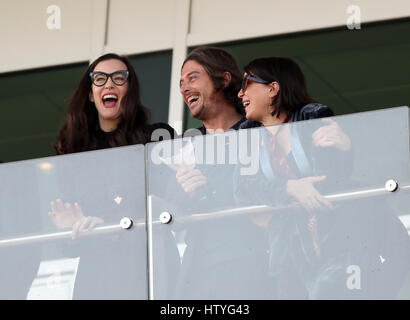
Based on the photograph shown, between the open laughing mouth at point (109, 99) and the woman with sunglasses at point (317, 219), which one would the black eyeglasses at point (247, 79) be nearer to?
the woman with sunglasses at point (317, 219)

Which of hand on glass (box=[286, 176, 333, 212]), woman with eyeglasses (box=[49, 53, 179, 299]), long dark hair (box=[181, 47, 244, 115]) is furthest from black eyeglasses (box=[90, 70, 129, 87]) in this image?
hand on glass (box=[286, 176, 333, 212])

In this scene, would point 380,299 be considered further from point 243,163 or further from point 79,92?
point 79,92

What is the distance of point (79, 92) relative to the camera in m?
7.24

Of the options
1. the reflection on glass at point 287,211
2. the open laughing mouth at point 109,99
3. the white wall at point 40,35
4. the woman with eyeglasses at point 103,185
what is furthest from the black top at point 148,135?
the white wall at point 40,35

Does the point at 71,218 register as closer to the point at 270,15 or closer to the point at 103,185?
the point at 103,185

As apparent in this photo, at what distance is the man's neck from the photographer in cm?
687

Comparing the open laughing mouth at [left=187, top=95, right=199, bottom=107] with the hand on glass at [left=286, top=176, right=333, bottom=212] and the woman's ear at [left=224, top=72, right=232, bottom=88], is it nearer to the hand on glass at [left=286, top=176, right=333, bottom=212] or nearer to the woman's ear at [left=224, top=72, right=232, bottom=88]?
the woman's ear at [left=224, top=72, right=232, bottom=88]

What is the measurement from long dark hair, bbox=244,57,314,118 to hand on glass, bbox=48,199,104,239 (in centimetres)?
126

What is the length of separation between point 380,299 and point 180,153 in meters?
1.44

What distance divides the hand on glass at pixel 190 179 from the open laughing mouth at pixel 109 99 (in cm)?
81

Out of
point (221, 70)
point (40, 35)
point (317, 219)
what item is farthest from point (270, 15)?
point (317, 219)

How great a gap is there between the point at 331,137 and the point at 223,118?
3.06ft

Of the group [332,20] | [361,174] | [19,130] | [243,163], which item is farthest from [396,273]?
[19,130]

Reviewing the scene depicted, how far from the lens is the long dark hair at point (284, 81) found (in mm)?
6496
